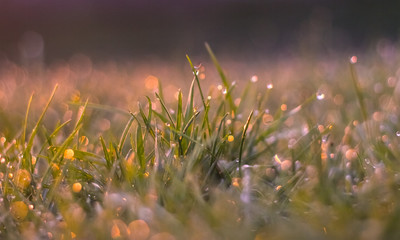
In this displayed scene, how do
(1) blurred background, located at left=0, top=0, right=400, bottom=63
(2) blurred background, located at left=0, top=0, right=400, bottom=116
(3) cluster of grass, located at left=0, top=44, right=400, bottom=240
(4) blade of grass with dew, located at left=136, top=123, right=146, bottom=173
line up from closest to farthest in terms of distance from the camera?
(3) cluster of grass, located at left=0, top=44, right=400, bottom=240 → (4) blade of grass with dew, located at left=136, top=123, right=146, bottom=173 → (2) blurred background, located at left=0, top=0, right=400, bottom=116 → (1) blurred background, located at left=0, top=0, right=400, bottom=63

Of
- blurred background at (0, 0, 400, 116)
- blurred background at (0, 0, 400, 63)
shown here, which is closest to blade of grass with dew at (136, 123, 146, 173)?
blurred background at (0, 0, 400, 116)

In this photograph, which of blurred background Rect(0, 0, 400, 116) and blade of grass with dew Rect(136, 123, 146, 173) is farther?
blurred background Rect(0, 0, 400, 116)

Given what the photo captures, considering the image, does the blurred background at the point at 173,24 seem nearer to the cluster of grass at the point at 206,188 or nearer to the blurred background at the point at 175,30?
the blurred background at the point at 175,30

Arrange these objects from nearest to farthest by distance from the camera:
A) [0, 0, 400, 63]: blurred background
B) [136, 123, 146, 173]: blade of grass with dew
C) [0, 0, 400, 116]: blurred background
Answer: [136, 123, 146, 173]: blade of grass with dew
[0, 0, 400, 116]: blurred background
[0, 0, 400, 63]: blurred background

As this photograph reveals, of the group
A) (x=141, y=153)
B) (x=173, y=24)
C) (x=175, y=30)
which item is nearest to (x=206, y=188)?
(x=141, y=153)

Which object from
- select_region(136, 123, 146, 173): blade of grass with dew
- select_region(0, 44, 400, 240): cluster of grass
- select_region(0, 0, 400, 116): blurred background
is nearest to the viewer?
select_region(0, 44, 400, 240): cluster of grass

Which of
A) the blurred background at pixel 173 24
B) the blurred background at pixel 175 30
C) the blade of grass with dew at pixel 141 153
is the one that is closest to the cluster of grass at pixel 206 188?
the blade of grass with dew at pixel 141 153

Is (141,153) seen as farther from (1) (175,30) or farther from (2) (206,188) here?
(1) (175,30)

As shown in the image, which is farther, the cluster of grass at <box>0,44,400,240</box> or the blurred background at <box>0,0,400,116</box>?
the blurred background at <box>0,0,400,116</box>

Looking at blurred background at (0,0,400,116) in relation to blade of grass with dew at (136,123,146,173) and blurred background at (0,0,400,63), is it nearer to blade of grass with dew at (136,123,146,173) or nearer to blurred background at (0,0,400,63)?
blurred background at (0,0,400,63)

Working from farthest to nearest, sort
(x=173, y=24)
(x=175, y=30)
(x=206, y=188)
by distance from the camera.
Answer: (x=173, y=24)
(x=175, y=30)
(x=206, y=188)

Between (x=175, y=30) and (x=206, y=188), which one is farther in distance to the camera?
(x=175, y=30)

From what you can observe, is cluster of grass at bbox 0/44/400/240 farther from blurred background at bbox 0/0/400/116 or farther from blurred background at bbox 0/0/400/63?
blurred background at bbox 0/0/400/63
